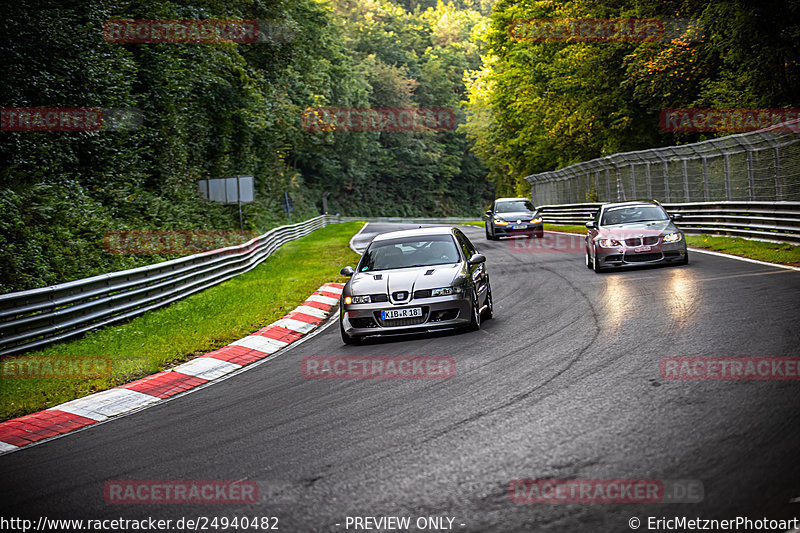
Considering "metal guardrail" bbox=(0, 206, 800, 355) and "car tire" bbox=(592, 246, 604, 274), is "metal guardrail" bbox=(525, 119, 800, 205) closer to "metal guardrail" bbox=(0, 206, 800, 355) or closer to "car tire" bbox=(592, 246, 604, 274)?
"metal guardrail" bbox=(0, 206, 800, 355)

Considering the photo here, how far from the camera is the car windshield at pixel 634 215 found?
16750mm

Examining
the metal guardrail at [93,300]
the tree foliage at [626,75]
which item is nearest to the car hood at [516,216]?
the tree foliage at [626,75]

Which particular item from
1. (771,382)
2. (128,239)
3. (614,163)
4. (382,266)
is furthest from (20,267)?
(614,163)

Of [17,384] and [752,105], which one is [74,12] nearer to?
[17,384]

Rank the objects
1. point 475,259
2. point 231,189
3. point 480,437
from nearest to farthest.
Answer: point 480,437, point 475,259, point 231,189

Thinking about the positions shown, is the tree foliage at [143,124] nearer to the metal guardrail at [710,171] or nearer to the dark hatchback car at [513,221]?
the dark hatchback car at [513,221]

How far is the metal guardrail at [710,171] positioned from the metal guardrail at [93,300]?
46.6 ft

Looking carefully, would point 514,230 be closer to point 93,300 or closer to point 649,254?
point 649,254

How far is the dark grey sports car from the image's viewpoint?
991 cm

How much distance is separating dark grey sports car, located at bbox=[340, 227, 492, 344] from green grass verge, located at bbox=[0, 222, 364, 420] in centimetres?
238

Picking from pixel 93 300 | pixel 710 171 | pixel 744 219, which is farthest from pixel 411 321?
pixel 710 171

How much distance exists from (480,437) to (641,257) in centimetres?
1137

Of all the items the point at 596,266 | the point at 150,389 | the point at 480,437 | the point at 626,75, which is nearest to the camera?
the point at 480,437

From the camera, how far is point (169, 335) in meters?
11.9
